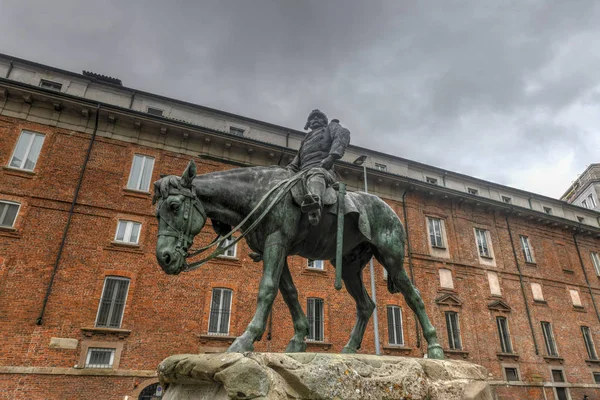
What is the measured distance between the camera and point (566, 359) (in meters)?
24.3

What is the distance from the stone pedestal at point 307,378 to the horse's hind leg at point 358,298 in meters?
1.05

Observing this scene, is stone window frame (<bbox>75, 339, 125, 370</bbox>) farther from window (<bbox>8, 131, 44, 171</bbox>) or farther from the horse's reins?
the horse's reins

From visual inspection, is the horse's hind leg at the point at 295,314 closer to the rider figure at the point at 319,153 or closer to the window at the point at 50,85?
the rider figure at the point at 319,153

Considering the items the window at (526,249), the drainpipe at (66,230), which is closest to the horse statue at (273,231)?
the drainpipe at (66,230)

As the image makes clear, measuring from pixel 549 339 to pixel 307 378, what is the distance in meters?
28.4

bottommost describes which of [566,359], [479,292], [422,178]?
[566,359]

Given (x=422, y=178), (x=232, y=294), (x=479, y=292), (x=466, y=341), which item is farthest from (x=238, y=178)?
(x=422, y=178)

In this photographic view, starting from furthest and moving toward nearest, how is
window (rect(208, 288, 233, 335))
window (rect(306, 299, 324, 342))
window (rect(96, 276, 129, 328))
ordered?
window (rect(306, 299, 324, 342)) < window (rect(208, 288, 233, 335)) < window (rect(96, 276, 129, 328))

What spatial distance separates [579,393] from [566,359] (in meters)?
1.96

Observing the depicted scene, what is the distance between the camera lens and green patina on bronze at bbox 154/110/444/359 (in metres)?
3.62

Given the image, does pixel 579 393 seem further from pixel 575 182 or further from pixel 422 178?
pixel 575 182

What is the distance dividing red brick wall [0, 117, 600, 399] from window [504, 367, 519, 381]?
0.37 metres

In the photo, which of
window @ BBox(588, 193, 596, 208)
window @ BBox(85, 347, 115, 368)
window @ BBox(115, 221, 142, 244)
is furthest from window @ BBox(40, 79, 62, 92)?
window @ BBox(588, 193, 596, 208)

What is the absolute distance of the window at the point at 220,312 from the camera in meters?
16.9
